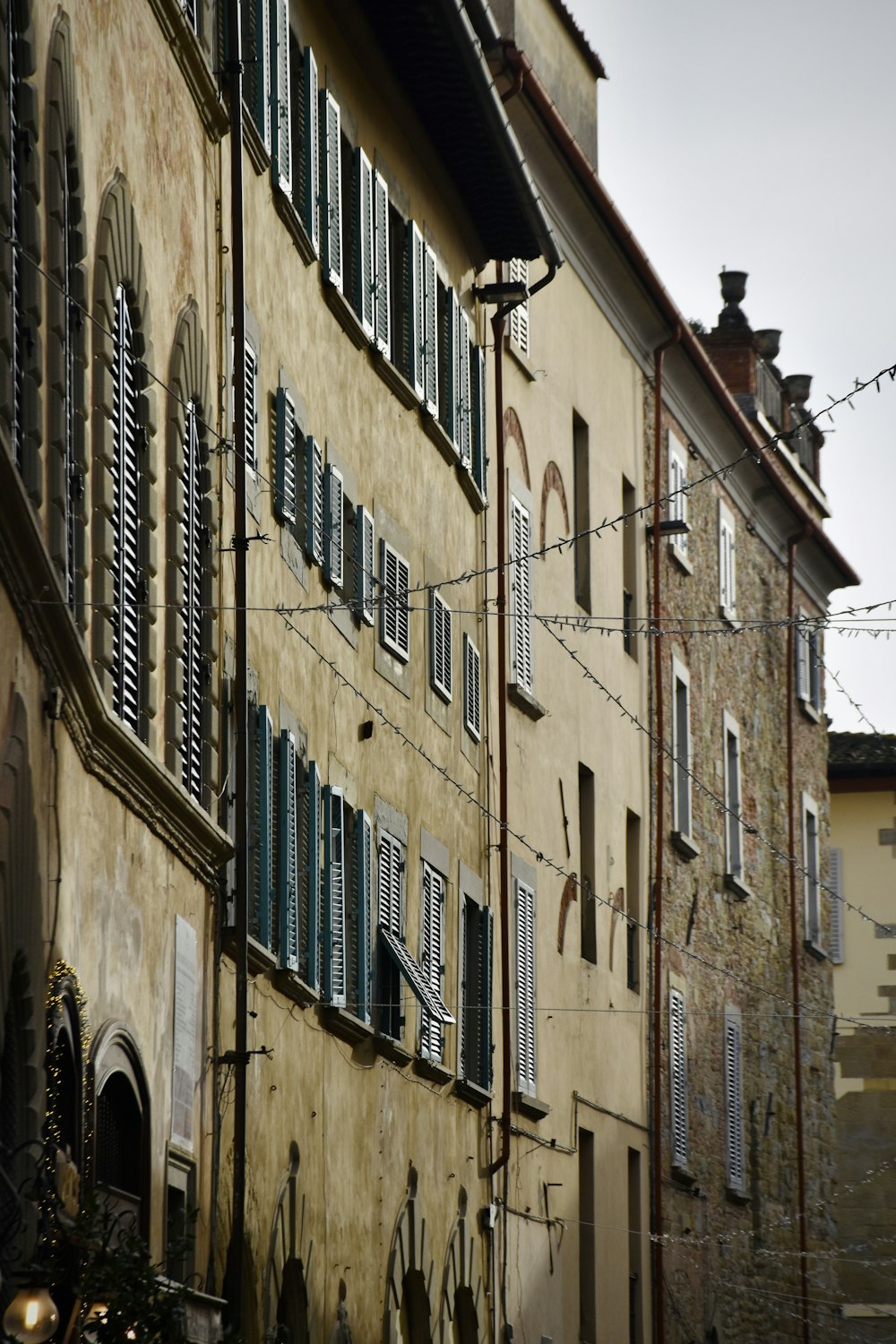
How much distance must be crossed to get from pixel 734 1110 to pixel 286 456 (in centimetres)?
1648

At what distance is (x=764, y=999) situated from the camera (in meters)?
33.3

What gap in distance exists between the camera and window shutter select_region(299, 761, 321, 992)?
1666cm

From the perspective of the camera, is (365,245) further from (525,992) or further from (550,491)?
(525,992)

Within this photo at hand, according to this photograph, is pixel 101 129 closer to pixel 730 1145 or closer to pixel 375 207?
pixel 375 207

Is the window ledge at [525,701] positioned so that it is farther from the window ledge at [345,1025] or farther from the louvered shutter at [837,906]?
the louvered shutter at [837,906]

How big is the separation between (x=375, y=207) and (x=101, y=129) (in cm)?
716

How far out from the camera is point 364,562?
18.7 metres

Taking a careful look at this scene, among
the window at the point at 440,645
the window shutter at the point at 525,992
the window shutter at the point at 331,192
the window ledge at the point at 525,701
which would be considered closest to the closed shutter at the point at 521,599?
the window ledge at the point at 525,701

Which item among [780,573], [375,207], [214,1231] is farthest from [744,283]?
[214,1231]

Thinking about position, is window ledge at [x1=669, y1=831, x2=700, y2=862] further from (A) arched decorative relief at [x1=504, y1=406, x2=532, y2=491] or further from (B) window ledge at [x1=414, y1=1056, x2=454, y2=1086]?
(B) window ledge at [x1=414, y1=1056, x2=454, y2=1086]

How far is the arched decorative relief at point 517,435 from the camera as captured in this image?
77.7 ft

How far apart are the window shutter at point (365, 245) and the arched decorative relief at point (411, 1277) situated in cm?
574

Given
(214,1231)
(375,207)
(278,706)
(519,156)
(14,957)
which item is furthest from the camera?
(519,156)

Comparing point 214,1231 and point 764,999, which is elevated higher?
point 764,999
